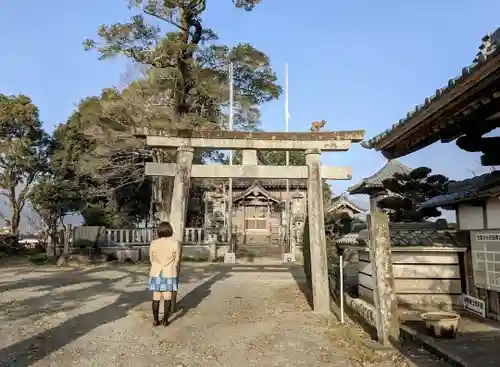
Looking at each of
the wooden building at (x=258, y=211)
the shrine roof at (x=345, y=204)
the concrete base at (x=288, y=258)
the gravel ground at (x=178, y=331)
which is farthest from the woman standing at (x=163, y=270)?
the shrine roof at (x=345, y=204)

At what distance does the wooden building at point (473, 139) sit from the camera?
4.26 meters

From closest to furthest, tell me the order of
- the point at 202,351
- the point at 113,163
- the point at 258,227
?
1. the point at 202,351
2. the point at 113,163
3. the point at 258,227

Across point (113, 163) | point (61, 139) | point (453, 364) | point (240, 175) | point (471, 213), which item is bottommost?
point (453, 364)

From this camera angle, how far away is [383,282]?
261 inches

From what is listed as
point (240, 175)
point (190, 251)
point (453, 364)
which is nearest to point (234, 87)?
point (190, 251)

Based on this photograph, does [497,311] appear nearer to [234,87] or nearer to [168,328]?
[168,328]

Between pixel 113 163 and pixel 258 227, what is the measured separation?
12420 mm

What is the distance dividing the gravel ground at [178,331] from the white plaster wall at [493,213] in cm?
311

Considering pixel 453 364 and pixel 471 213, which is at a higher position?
pixel 471 213

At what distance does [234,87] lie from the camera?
77.2 ft

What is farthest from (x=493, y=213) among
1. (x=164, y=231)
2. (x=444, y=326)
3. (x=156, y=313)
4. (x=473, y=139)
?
(x=156, y=313)

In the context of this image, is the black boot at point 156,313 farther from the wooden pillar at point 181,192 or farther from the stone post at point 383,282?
the stone post at point 383,282

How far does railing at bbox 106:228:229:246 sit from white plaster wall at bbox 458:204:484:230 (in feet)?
57.1

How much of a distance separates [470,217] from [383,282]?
337 cm
